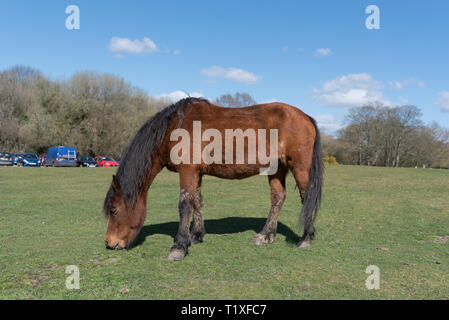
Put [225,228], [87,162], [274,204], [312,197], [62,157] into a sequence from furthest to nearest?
1. [87,162]
2. [62,157]
3. [225,228]
4. [274,204]
5. [312,197]

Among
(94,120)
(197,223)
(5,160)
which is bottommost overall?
(197,223)

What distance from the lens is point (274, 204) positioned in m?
5.87

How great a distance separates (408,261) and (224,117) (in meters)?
3.55

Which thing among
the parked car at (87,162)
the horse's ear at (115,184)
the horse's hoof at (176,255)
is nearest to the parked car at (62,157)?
the parked car at (87,162)

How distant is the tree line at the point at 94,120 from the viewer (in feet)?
136

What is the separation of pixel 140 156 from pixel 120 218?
0.99m

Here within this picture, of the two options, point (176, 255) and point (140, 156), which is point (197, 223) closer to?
point (176, 255)

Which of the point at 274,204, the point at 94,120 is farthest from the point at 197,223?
the point at 94,120

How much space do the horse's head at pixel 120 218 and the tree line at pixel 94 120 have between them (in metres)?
35.1

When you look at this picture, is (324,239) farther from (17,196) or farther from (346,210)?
(17,196)

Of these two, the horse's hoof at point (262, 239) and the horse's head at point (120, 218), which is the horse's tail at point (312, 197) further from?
the horse's head at point (120, 218)

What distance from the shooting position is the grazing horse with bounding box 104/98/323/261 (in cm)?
484
